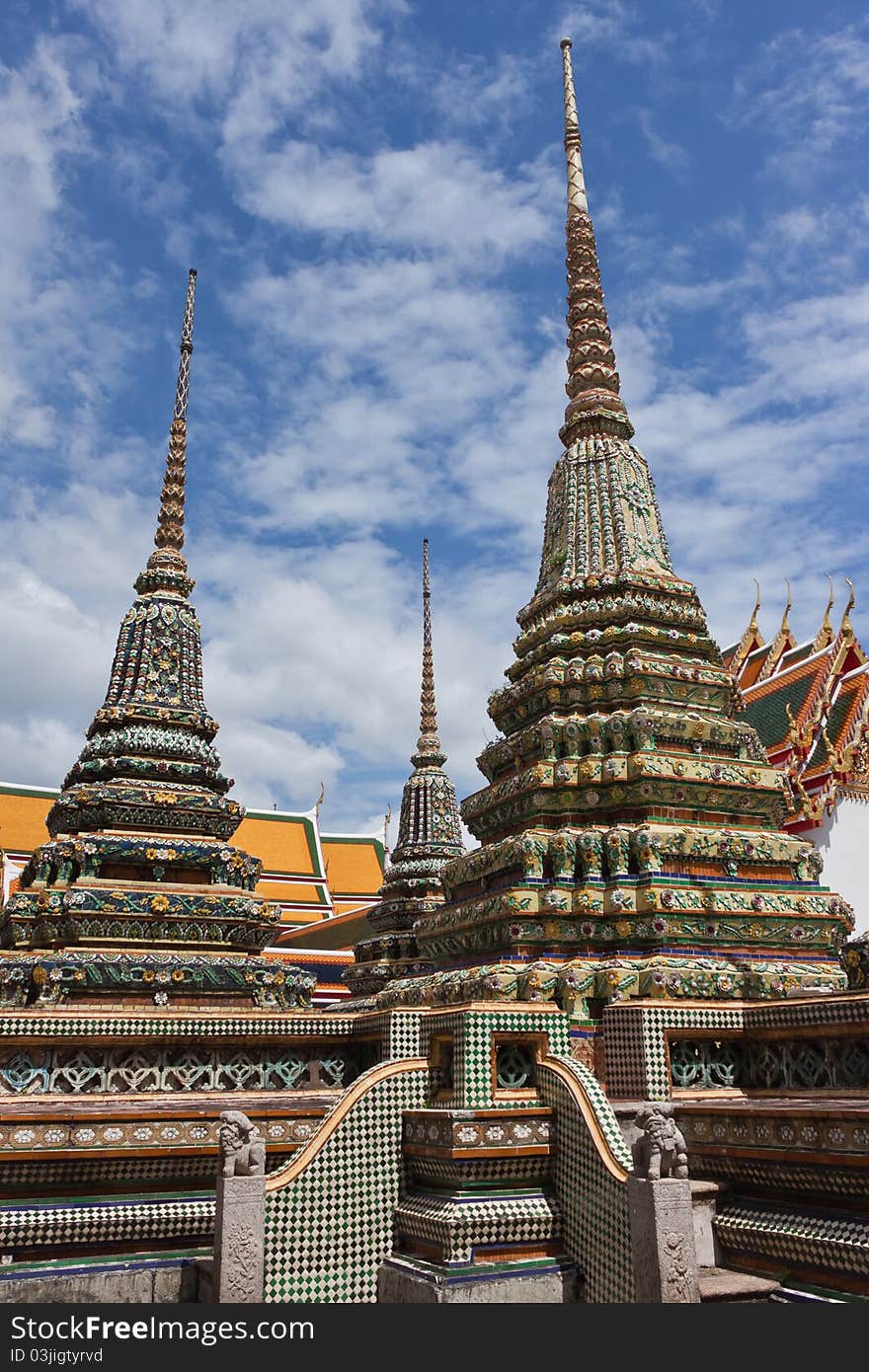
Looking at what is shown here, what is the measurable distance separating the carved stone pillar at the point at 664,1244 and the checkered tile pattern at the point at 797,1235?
83 centimetres

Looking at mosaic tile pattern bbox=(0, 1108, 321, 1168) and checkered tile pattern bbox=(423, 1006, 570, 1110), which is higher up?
checkered tile pattern bbox=(423, 1006, 570, 1110)

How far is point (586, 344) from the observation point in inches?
641

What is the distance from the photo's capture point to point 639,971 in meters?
9.77

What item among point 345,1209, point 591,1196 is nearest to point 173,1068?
point 345,1209

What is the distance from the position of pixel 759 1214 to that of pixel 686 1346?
185 cm

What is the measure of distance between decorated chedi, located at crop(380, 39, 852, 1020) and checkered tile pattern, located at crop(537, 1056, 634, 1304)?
2.67m

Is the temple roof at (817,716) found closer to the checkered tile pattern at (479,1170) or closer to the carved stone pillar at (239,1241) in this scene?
the checkered tile pattern at (479,1170)

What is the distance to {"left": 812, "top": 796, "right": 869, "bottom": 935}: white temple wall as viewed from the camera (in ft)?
79.3

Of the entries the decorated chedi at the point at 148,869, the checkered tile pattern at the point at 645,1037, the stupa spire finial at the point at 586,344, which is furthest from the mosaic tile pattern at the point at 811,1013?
the stupa spire finial at the point at 586,344

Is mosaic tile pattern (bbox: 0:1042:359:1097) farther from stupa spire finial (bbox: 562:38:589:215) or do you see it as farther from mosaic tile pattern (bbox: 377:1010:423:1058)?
stupa spire finial (bbox: 562:38:589:215)

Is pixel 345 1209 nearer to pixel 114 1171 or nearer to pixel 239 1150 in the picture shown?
pixel 239 1150

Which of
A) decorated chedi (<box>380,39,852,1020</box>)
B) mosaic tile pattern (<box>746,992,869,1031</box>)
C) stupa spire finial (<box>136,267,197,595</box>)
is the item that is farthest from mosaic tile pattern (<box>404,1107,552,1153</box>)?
stupa spire finial (<box>136,267,197,595</box>)

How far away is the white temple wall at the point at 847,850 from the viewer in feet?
79.3

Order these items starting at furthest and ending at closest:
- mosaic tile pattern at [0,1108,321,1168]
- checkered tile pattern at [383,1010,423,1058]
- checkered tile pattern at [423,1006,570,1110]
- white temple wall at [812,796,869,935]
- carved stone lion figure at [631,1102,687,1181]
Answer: white temple wall at [812,796,869,935] < checkered tile pattern at [383,1010,423,1058] < checkered tile pattern at [423,1006,570,1110] < mosaic tile pattern at [0,1108,321,1168] < carved stone lion figure at [631,1102,687,1181]
